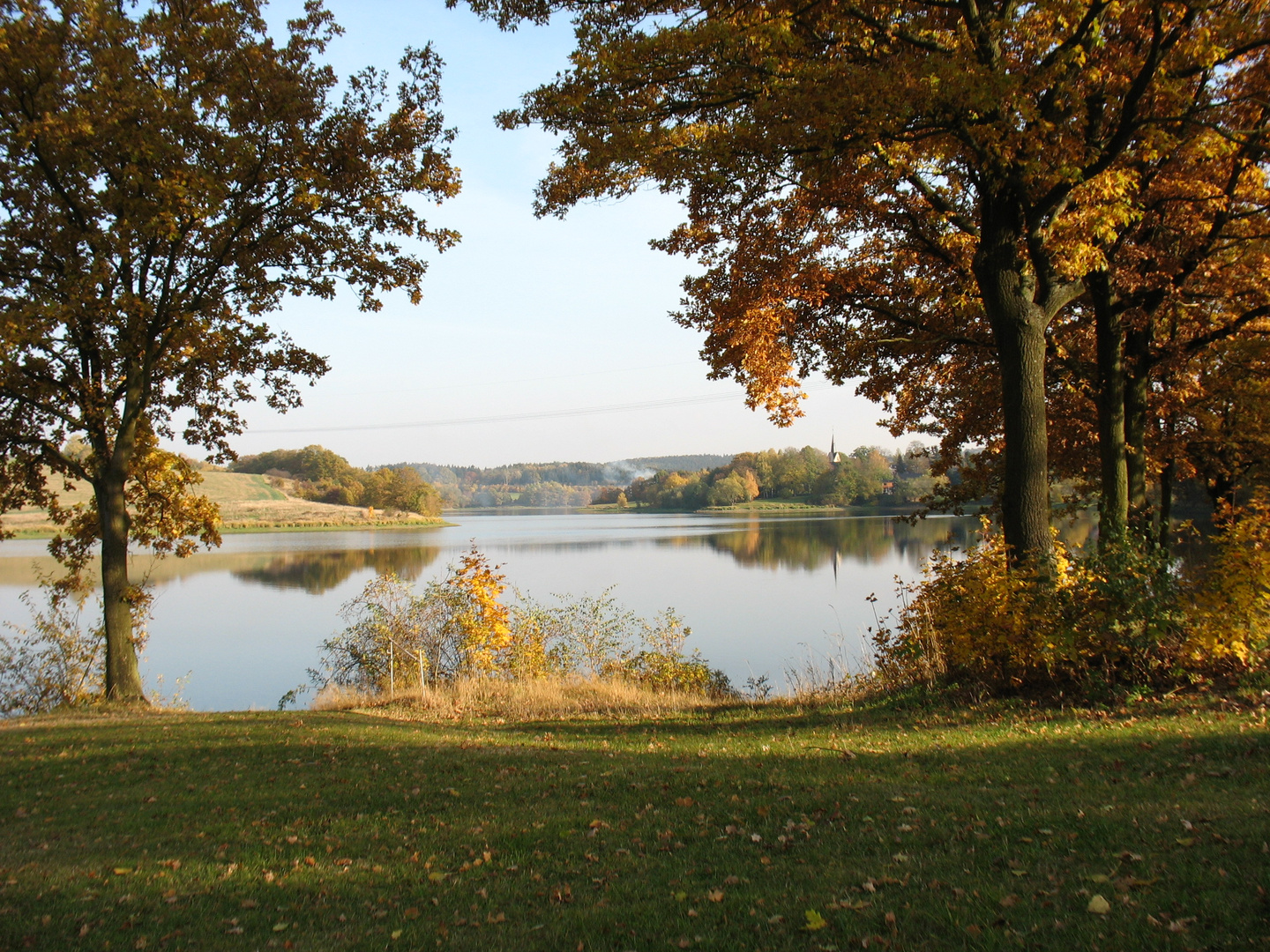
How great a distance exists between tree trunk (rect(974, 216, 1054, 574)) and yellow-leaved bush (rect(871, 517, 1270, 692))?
17.8 inches

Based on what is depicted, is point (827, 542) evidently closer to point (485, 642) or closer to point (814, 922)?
point (485, 642)

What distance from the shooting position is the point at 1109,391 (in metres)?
12.1

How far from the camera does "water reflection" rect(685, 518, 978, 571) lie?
35.5 meters

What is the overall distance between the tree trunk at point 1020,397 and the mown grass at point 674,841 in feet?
7.13

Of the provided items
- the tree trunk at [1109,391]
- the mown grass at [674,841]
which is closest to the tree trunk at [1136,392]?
the tree trunk at [1109,391]

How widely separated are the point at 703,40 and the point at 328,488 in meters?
96.0

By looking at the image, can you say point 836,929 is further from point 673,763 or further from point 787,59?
point 787,59

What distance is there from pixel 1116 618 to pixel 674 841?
220 inches

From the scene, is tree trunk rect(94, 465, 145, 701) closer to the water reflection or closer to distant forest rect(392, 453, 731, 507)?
the water reflection

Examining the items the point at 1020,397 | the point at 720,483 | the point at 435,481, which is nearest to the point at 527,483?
the point at 435,481

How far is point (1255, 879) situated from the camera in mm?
3398

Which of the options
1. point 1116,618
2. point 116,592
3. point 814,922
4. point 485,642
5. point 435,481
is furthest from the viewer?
point 435,481

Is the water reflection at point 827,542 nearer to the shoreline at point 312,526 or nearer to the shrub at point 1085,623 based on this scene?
the shrub at point 1085,623

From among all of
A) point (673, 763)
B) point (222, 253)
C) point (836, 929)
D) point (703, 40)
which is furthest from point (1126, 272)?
point (222, 253)
